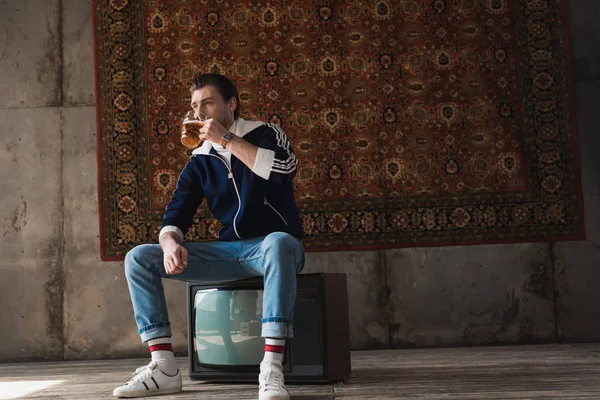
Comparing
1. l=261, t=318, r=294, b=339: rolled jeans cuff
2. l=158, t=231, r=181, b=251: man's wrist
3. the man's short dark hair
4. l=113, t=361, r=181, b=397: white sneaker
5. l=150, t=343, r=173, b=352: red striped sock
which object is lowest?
l=113, t=361, r=181, b=397: white sneaker

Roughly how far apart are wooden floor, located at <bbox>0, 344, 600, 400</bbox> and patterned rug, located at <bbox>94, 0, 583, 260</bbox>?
2.68 ft

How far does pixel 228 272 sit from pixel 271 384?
1.75 ft

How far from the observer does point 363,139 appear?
4.32 meters

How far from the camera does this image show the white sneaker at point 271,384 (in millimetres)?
2102

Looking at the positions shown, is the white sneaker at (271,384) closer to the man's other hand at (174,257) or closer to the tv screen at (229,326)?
the tv screen at (229,326)

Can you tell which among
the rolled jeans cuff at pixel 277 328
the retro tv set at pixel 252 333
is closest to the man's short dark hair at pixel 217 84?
the retro tv set at pixel 252 333

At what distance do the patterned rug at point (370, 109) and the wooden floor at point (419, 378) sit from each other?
0.82 meters

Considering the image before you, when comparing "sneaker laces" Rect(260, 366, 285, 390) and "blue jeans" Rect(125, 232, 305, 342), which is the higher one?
"blue jeans" Rect(125, 232, 305, 342)

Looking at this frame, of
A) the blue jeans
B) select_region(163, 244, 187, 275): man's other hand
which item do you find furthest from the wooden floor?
select_region(163, 244, 187, 275): man's other hand

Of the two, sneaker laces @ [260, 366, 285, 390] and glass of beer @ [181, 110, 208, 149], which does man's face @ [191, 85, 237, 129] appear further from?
sneaker laces @ [260, 366, 285, 390]

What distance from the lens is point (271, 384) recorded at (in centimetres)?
215

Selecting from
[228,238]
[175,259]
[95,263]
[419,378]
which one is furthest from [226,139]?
[95,263]

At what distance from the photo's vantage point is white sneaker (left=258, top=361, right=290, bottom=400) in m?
2.10

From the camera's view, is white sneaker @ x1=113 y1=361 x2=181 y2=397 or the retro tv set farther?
the retro tv set
